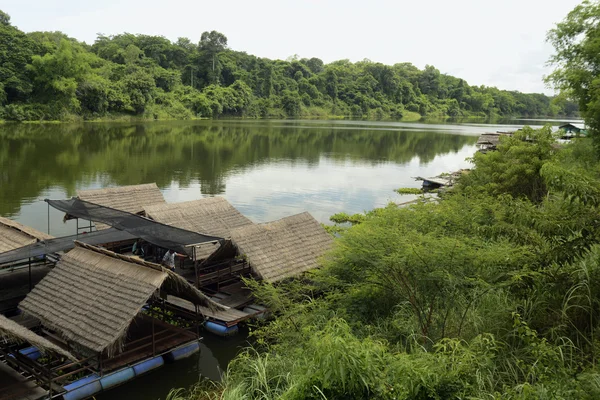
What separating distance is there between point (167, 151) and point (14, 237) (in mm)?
28646

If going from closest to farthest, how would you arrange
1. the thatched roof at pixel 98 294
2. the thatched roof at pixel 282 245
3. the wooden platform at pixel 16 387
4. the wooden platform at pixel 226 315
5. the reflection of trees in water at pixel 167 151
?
1. the wooden platform at pixel 16 387
2. the thatched roof at pixel 98 294
3. the wooden platform at pixel 226 315
4. the thatched roof at pixel 282 245
5. the reflection of trees in water at pixel 167 151

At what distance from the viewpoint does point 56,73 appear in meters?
55.1

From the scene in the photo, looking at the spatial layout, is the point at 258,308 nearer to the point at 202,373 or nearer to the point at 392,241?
the point at 202,373

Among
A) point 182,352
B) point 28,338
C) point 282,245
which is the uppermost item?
point 282,245

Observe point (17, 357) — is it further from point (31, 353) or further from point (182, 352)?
point (182, 352)

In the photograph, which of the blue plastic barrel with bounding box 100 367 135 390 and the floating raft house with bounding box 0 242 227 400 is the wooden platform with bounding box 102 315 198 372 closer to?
the floating raft house with bounding box 0 242 227 400

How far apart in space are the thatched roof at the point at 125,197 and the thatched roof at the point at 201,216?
5.85ft

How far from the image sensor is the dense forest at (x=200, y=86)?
179 feet

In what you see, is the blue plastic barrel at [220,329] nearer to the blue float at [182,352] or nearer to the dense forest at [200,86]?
the blue float at [182,352]

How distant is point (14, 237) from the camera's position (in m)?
11.9

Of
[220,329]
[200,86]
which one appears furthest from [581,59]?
[200,86]

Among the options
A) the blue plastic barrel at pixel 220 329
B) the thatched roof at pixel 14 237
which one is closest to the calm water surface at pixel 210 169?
the blue plastic barrel at pixel 220 329

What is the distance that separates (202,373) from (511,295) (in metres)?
Result: 6.05

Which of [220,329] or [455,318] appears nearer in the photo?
[455,318]
